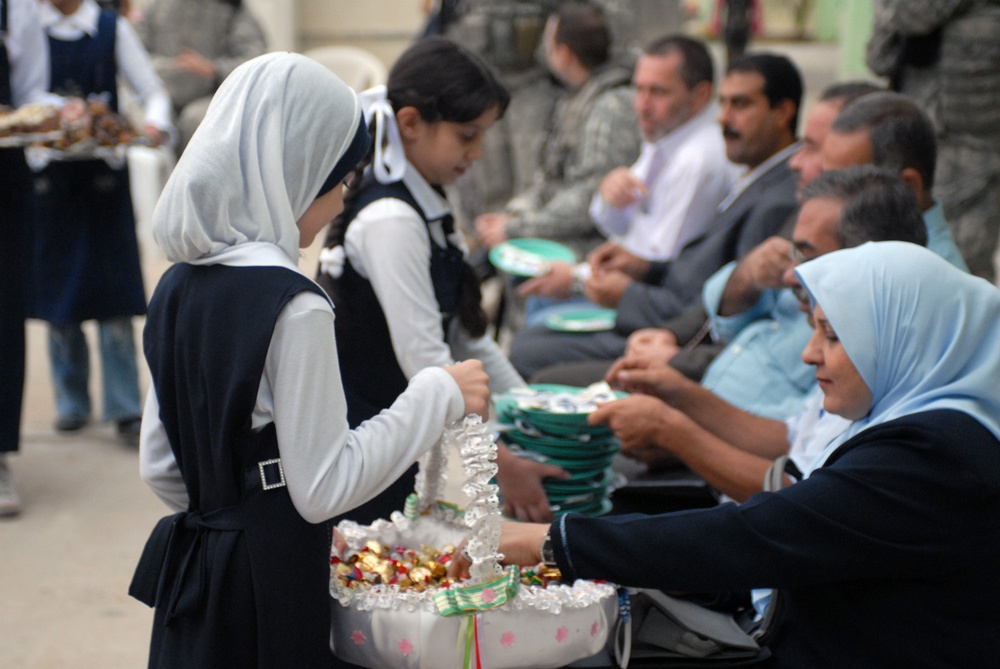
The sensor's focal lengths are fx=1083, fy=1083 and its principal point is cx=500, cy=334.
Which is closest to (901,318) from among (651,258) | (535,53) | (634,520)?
(634,520)

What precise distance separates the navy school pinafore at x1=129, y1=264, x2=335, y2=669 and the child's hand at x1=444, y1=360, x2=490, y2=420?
0.94 ft

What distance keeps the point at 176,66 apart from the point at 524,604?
649cm

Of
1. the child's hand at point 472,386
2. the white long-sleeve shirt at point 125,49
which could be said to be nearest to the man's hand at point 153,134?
the white long-sleeve shirt at point 125,49

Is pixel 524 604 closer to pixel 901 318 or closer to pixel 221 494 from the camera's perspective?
pixel 221 494

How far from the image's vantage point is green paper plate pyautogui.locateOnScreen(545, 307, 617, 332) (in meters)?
4.04

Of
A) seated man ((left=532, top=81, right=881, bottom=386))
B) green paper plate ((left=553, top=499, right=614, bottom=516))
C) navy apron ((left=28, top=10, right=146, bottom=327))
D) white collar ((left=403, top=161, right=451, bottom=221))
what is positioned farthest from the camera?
navy apron ((left=28, top=10, right=146, bottom=327))

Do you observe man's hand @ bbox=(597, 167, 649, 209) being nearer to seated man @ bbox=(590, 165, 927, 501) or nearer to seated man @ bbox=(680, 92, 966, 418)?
seated man @ bbox=(680, 92, 966, 418)

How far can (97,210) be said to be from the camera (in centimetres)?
419

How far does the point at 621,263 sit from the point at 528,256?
1.22 feet

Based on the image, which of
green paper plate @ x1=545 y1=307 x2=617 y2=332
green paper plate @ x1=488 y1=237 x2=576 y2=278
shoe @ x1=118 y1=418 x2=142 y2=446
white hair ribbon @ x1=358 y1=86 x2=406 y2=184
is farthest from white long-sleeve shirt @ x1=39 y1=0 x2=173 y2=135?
white hair ribbon @ x1=358 y1=86 x2=406 y2=184

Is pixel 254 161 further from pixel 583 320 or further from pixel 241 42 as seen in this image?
pixel 241 42

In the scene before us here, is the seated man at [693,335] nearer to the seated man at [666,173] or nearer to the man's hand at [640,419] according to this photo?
the seated man at [666,173]

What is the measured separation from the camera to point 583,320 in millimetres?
4137

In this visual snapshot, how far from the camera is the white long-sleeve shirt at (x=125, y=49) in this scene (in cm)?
399
